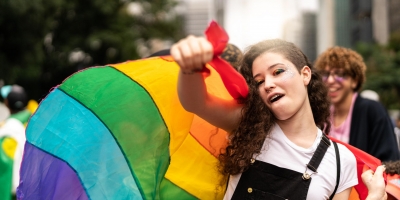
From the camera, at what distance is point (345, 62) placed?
15.1 ft

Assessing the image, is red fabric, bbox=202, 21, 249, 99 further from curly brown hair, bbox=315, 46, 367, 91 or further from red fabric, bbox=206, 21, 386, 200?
curly brown hair, bbox=315, 46, 367, 91

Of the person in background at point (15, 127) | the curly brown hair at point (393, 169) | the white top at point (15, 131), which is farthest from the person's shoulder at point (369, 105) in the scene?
the white top at point (15, 131)

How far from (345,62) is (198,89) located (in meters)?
2.56

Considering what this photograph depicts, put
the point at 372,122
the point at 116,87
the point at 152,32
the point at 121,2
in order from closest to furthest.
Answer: the point at 116,87 < the point at 372,122 < the point at 121,2 < the point at 152,32

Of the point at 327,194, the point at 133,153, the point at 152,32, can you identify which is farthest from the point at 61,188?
the point at 152,32

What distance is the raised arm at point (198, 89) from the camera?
205 centimetres

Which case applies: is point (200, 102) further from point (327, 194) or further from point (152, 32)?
point (152, 32)

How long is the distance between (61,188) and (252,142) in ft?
2.83

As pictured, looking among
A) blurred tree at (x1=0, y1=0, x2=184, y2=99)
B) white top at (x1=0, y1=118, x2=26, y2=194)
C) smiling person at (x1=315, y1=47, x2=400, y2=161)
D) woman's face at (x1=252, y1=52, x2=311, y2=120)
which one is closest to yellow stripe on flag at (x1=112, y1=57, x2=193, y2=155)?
woman's face at (x1=252, y1=52, x2=311, y2=120)

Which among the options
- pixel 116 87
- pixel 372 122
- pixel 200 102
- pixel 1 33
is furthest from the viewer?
pixel 1 33

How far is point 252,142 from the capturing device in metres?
2.57

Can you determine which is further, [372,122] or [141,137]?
[372,122]

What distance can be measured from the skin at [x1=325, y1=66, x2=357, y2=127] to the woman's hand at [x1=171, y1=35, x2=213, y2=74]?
2.68 meters

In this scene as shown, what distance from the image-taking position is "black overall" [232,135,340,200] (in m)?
2.49
